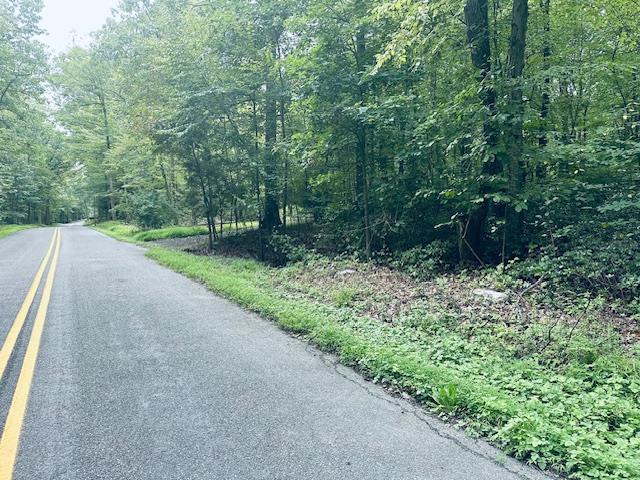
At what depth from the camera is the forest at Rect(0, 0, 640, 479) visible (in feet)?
22.5

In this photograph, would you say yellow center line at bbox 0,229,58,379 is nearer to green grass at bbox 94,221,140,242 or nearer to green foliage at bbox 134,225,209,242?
green foliage at bbox 134,225,209,242

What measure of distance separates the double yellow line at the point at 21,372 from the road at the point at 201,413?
0.05 ft

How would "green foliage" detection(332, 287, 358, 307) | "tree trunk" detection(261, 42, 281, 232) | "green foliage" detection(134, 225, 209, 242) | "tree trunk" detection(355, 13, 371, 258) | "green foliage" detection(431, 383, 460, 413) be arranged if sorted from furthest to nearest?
"green foliage" detection(134, 225, 209, 242) → "tree trunk" detection(261, 42, 281, 232) → "tree trunk" detection(355, 13, 371, 258) → "green foliage" detection(332, 287, 358, 307) → "green foliage" detection(431, 383, 460, 413)

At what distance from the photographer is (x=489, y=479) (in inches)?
97.5

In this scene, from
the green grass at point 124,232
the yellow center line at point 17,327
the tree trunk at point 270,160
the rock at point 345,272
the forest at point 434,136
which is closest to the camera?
the yellow center line at point 17,327

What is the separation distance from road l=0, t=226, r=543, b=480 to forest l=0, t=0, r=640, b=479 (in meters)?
0.91

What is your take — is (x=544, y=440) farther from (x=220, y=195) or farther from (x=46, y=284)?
(x=220, y=195)

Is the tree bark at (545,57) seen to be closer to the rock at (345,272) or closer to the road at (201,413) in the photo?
the rock at (345,272)

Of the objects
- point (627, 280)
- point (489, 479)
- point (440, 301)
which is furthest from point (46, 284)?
point (627, 280)

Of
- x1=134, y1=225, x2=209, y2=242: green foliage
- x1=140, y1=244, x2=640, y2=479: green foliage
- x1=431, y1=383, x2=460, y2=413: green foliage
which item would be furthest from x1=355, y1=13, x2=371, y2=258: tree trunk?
x1=134, y1=225, x2=209, y2=242: green foliage

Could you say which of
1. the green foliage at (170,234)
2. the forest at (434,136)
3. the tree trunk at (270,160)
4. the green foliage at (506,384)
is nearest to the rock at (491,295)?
the forest at (434,136)

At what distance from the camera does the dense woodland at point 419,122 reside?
7414 millimetres

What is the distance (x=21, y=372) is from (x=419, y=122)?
8.39 metres

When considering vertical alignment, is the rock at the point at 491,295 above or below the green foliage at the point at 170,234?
below
